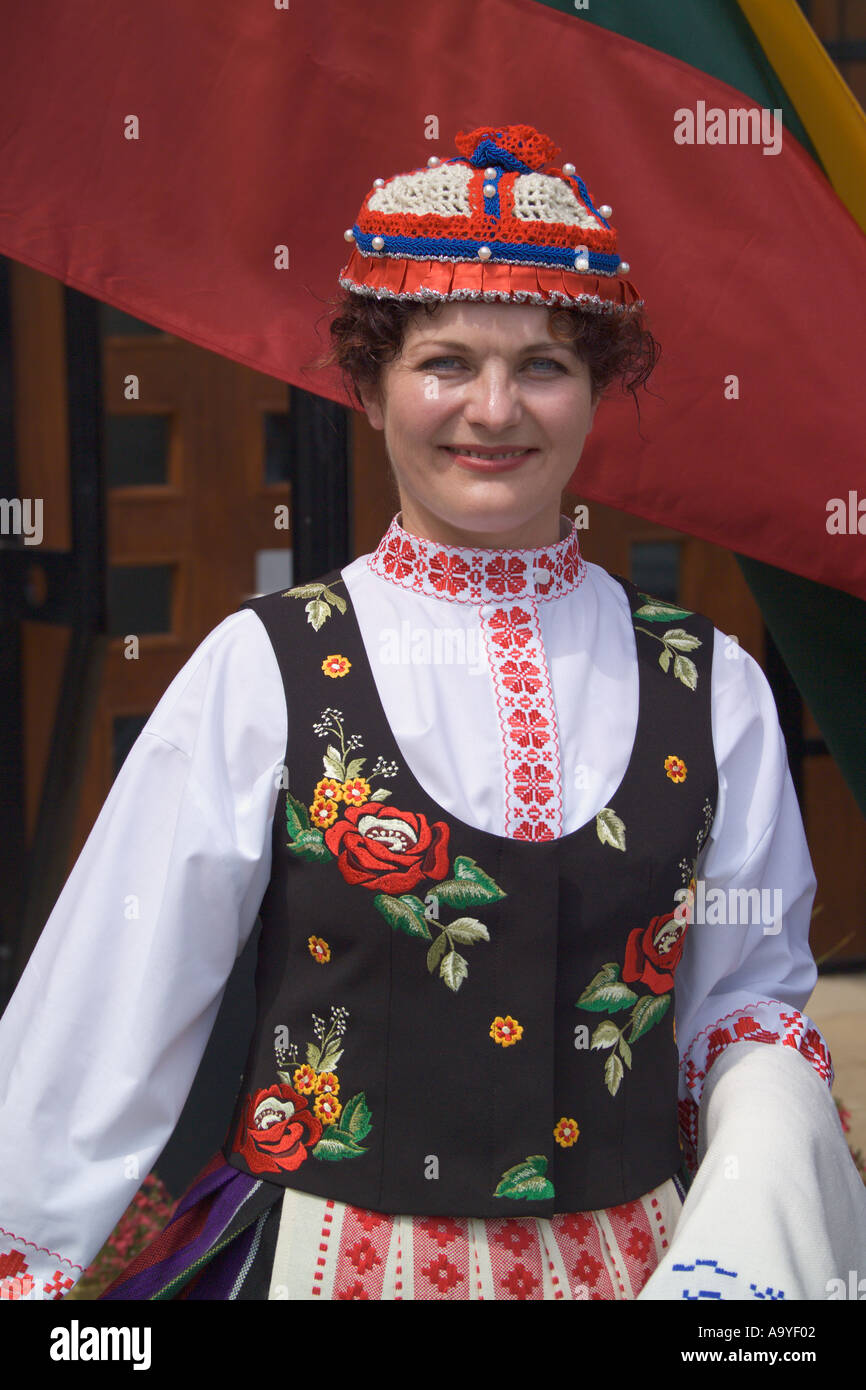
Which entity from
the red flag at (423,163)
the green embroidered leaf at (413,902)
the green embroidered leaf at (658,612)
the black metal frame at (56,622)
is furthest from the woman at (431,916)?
the black metal frame at (56,622)

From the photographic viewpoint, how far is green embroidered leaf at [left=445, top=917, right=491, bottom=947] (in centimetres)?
121

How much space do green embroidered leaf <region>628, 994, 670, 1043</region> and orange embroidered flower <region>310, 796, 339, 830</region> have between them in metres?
0.31

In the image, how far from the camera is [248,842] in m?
1.23

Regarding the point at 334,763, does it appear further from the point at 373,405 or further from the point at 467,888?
the point at 373,405

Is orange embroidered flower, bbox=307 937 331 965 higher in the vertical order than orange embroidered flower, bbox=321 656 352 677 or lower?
lower

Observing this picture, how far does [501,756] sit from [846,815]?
2406mm

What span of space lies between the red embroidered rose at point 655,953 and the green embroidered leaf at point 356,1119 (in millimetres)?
245

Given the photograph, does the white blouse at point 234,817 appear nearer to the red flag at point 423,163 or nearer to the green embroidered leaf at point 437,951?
the green embroidered leaf at point 437,951

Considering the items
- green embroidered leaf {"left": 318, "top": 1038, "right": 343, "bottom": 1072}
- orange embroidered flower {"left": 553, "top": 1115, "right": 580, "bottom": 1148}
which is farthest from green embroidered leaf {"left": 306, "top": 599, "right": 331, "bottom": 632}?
orange embroidered flower {"left": 553, "top": 1115, "right": 580, "bottom": 1148}

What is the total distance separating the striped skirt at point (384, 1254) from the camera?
1.20 metres

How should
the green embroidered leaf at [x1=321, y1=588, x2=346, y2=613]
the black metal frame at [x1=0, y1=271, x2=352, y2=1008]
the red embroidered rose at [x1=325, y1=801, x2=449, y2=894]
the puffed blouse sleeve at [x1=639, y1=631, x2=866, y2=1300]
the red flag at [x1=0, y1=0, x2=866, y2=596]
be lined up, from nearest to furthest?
the puffed blouse sleeve at [x1=639, y1=631, x2=866, y2=1300], the red embroidered rose at [x1=325, y1=801, x2=449, y2=894], the green embroidered leaf at [x1=321, y1=588, x2=346, y2=613], the red flag at [x1=0, y1=0, x2=866, y2=596], the black metal frame at [x1=0, y1=271, x2=352, y2=1008]

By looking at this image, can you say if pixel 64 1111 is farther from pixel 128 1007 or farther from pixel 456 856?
pixel 456 856

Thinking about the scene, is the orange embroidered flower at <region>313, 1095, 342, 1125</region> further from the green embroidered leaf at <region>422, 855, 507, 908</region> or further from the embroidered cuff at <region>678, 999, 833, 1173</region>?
the embroidered cuff at <region>678, 999, 833, 1173</region>

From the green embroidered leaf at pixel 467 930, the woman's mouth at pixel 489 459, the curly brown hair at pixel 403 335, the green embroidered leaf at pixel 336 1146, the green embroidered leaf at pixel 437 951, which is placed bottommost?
the green embroidered leaf at pixel 336 1146
